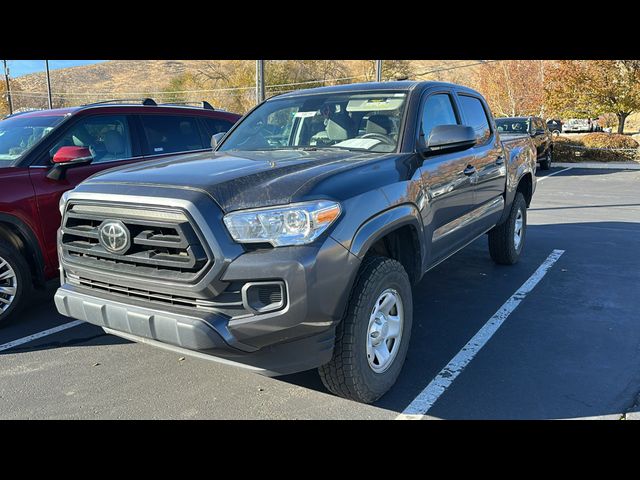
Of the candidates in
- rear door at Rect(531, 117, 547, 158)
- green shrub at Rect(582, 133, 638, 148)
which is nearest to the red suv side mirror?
rear door at Rect(531, 117, 547, 158)

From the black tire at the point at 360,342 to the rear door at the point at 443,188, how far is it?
0.74 meters

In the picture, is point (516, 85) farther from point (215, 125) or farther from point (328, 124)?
point (328, 124)

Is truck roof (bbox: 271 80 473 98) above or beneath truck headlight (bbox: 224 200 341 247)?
above

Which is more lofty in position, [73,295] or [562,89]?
[562,89]

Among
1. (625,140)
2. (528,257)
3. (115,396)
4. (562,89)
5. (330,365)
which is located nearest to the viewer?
(330,365)

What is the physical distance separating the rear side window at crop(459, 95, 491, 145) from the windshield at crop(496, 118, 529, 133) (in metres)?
12.0

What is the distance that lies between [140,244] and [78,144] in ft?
9.13

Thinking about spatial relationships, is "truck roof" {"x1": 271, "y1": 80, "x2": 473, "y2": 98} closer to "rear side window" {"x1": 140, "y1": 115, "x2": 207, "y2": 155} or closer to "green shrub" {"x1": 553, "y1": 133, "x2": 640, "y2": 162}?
"rear side window" {"x1": 140, "y1": 115, "x2": 207, "y2": 155}

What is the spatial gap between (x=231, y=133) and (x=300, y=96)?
686mm

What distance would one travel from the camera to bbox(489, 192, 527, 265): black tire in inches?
232

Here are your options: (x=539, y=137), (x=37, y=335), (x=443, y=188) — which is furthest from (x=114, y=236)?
(x=539, y=137)

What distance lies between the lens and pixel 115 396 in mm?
3271

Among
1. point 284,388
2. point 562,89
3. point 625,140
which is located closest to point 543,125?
point 625,140
